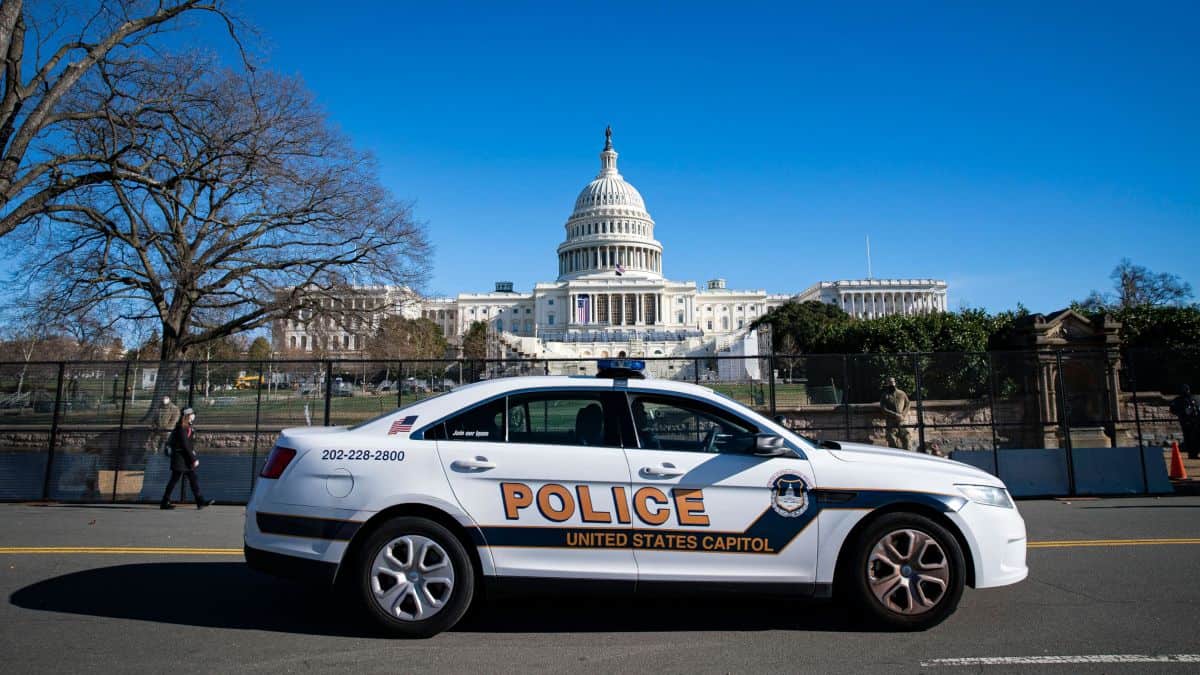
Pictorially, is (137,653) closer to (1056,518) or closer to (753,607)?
(753,607)

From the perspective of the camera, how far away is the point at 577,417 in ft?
15.7

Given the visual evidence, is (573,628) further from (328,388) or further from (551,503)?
(328,388)

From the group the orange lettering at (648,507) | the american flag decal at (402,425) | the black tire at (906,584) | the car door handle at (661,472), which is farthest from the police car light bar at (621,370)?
the black tire at (906,584)

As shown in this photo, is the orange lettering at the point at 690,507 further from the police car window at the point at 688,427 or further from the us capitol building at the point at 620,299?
the us capitol building at the point at 620,299

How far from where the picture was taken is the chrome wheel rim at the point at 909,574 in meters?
4.57

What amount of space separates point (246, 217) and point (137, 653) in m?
17.1

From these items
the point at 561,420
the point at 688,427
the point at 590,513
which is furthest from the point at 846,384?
the point at 590,513

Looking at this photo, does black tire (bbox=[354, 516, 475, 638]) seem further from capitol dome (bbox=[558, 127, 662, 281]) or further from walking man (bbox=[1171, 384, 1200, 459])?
capitol dome (bbox=[558, 127, 662, 281])

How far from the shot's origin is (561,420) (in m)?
4.71

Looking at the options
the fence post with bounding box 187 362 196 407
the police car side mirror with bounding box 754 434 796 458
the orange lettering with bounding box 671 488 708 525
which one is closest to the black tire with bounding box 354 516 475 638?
the orange lettering with bounding box 671 488 708 525

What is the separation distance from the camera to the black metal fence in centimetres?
1188

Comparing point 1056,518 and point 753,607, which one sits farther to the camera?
point 1056,518

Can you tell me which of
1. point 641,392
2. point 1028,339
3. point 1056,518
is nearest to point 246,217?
point 641,392

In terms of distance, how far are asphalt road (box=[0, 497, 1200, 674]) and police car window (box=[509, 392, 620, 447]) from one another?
1.26 meters
